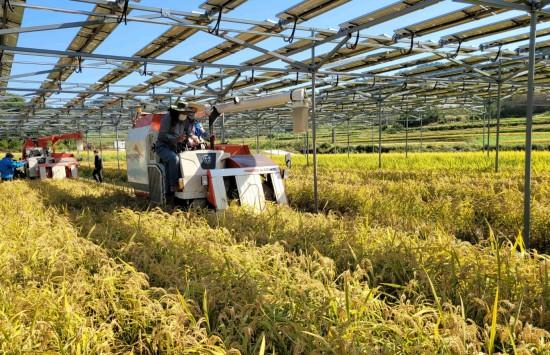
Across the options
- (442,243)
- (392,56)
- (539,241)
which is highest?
(392,56)

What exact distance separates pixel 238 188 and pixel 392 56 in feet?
18.6

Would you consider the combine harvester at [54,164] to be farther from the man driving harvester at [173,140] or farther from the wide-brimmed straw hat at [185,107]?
the man driving harvester at [173,140]

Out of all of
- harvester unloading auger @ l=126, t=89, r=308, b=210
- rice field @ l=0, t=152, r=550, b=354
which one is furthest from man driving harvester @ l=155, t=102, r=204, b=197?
rice field @ l=0, t=152, r=550, b=354

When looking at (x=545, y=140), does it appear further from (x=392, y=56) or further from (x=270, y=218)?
(x=270, y=218)

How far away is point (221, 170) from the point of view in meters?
7.38

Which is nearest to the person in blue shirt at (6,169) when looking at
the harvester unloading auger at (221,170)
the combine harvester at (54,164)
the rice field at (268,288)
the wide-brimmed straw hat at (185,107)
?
the combine harvester at (54,164)

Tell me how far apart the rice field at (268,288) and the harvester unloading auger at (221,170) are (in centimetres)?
126

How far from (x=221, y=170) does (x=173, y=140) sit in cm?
107

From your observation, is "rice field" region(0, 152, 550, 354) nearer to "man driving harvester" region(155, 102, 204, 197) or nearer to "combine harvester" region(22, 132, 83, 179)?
"man driving harvester" region(155, 102, 204, 197)

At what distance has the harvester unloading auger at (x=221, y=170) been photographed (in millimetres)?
7281

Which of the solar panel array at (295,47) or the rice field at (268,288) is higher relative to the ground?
the solar panel array at (295,47)

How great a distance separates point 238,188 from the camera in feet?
24.1

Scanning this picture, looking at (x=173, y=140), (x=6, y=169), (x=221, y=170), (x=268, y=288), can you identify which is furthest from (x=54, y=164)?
(x=268, y=288)

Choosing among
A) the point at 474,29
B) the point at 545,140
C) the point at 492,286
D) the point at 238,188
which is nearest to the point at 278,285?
the point at 492,286
